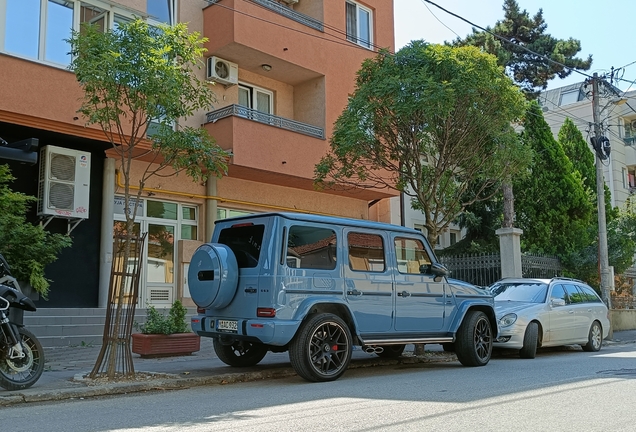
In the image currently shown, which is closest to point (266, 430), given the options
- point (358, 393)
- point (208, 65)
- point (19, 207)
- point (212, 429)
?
point (212, 429)

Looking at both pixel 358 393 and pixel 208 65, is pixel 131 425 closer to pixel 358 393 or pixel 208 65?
pixel 358 393

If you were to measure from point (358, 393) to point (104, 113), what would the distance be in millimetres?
5163

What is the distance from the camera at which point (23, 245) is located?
39.8ft

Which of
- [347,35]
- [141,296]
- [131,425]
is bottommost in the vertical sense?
[131,425]

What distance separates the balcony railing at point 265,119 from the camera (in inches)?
681

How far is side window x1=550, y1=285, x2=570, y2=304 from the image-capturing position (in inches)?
541

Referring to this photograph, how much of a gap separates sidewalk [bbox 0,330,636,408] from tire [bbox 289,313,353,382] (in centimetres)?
125

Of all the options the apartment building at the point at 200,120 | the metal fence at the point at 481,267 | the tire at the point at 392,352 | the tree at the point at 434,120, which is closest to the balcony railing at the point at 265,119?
the apartment building at the point at 200,120

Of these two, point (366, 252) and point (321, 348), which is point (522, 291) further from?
point (321, 348)

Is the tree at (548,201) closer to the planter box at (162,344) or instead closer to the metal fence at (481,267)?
the metal fence at (481,267)

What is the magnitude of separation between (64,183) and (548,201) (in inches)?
678

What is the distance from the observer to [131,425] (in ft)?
20.1

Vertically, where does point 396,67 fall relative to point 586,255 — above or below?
above

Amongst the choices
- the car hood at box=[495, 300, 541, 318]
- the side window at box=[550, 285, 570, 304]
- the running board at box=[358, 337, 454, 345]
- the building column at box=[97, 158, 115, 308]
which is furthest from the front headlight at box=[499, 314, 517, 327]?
→ the building column at box=[97, 158, 115, 308]
